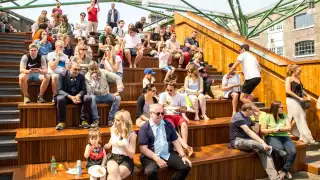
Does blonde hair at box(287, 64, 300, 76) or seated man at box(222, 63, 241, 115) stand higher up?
blonde hair at box(287, 64, 300, 76)

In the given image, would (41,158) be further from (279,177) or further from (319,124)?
(319,124)

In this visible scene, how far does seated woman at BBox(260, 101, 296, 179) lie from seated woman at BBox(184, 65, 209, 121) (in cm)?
127

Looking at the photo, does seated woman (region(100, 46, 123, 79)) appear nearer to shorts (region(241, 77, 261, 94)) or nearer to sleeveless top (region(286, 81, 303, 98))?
shorts (region(241, 77, 261, 94))

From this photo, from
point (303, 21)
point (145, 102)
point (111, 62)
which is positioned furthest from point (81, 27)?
→ point (303, 21)

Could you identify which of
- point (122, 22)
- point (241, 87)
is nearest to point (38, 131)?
point (241, 87)

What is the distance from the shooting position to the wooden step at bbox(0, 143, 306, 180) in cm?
392

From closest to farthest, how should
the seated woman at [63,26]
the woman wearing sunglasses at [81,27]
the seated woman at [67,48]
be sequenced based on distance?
the seated woman at [67,48], the seated woman at [63,26], the woman wearing sunglasses at [81,27]

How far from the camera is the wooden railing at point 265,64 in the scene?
6.71m

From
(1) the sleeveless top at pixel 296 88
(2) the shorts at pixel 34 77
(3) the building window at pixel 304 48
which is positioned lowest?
(1) the sleeveless top at pixel 296 88

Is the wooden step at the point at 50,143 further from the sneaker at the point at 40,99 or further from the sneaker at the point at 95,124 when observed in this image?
the sneaker at the point at 40,99

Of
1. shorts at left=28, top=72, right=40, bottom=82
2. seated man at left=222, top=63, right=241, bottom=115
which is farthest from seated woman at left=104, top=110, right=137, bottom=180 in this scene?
seated man at left=222, top=63, right=241, bottom=115

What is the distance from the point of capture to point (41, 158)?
433 centimetres

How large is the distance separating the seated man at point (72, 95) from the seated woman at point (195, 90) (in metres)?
2.11

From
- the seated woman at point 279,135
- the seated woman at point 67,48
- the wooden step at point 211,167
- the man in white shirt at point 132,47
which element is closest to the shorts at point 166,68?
the man in white shirt at point 132,47
